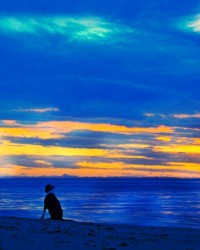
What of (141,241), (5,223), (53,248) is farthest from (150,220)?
(53,248)

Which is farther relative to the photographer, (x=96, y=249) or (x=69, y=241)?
(x=69, y=241)

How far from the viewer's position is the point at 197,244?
1520 cm

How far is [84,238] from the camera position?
15.6 meters

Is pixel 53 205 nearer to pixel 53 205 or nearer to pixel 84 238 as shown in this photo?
pixel 53 205

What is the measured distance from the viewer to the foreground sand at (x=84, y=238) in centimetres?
1405

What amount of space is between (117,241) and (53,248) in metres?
2.50

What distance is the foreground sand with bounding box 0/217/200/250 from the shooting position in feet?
46.1

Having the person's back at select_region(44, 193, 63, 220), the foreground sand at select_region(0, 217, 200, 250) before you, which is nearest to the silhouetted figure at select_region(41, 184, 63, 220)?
the person's back at select_region(44, 193, 63, 220)

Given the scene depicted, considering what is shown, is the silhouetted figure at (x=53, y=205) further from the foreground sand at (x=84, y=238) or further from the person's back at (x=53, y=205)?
the foreground sand at (x=84, y=238)

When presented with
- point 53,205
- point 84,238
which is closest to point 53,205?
point 53,205

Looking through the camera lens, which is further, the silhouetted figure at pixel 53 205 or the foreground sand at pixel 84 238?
the silhouetted figure at pixel 53 205

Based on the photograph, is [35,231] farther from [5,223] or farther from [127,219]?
[127,219]

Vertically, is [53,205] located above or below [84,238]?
above

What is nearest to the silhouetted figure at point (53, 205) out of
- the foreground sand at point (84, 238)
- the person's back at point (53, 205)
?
the person's back at point (53, 205)
